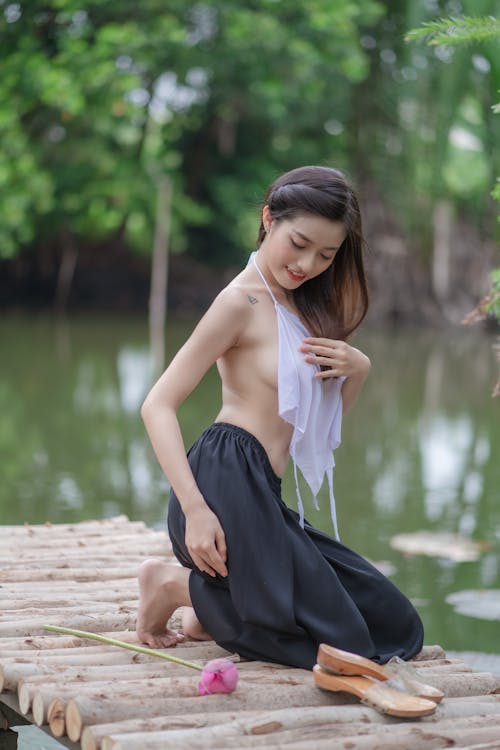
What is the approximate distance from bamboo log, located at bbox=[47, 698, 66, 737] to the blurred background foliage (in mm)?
9917

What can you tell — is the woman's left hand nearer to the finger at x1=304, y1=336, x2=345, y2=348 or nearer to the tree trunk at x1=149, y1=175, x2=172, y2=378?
the finger at x1=304, y1=336, x2=345, y2=348

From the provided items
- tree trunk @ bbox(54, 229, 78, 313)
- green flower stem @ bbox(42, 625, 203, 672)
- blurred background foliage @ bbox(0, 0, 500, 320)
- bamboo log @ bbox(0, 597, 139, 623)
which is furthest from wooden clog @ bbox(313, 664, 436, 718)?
tree trunk @ bbox(54, 229, 78, 313)

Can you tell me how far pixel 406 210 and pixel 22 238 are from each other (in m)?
Result: 5.63

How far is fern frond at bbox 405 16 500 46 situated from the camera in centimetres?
268

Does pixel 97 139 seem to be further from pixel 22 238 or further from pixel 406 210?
pixel 406 210

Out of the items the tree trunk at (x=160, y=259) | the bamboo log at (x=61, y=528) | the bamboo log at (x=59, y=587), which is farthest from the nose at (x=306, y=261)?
the tree trunk at (x=160, y=259)

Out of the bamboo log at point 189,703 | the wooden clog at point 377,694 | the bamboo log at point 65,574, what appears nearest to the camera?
the bamboo log at point 189,703

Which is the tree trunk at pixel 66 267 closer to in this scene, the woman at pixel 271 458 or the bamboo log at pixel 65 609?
the bamboo log at pixel 65 609

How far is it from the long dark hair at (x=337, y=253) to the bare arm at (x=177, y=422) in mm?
199

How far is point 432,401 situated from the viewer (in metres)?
9.98

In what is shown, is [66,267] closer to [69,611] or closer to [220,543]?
[69,611]

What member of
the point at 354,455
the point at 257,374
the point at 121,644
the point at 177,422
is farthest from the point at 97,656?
the point at 354,455

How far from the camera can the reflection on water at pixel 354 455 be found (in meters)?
5.02

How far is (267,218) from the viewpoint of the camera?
262 centimetres
